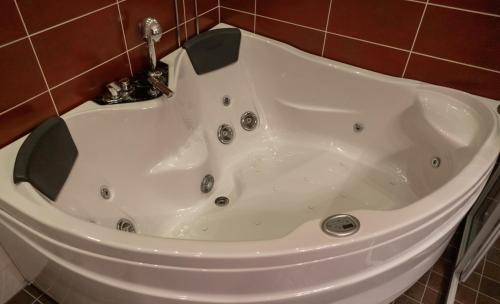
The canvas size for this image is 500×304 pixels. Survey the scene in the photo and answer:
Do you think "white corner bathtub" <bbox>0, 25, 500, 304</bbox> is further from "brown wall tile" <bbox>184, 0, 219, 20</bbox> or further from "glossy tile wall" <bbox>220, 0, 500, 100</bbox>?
"brown wall tile" <bbox>184, 0, 219, 20</bbox>

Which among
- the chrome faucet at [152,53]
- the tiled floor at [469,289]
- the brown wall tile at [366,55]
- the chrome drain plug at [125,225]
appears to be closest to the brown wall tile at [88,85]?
the chrome faucet at [152,53]

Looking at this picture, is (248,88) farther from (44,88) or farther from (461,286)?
(461,286)

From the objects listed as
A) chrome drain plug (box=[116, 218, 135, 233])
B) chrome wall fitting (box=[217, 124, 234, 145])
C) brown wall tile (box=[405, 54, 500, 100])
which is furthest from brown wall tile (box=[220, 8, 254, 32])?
chrome drain plug (box=[116, 218, 135, 233])

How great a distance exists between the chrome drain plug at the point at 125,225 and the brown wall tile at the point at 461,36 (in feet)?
3.77

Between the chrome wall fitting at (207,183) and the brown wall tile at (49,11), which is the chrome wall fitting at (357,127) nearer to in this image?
the chrome wall fitting at (207,183)

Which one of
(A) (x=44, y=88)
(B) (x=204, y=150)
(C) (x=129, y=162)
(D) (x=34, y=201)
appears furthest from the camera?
→ (B) (x=204, y=150)

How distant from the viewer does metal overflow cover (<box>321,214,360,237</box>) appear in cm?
76

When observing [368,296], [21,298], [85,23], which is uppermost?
[85,23]

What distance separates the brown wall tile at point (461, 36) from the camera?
1.09 meters

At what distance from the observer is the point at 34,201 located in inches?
32.4

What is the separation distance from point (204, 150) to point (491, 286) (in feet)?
3.64

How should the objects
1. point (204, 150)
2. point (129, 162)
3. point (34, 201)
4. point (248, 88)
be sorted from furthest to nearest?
1. point (248, 88)
2. point (204, 150)
3. point (129, 162)
4. point (34, 201)

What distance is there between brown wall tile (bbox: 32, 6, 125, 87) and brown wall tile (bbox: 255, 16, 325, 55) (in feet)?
2.02

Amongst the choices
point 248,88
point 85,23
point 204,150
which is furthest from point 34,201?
point 248,88
